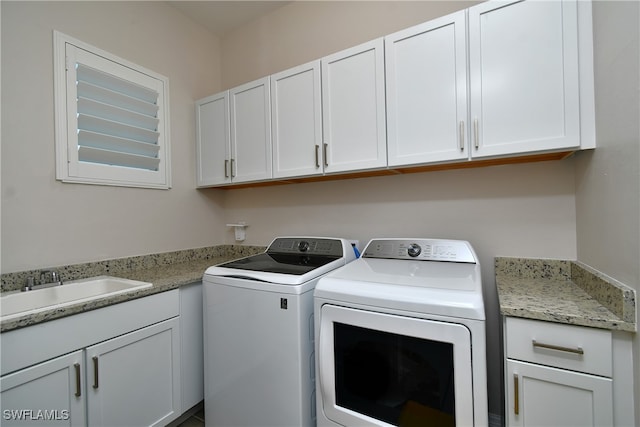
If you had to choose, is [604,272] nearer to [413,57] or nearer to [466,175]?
[466,175]

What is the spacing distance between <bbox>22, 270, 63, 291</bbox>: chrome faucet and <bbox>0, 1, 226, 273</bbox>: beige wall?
3.1 inches

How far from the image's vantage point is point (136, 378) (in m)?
1.40

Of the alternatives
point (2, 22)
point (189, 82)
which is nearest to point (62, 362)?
point (2, 22)

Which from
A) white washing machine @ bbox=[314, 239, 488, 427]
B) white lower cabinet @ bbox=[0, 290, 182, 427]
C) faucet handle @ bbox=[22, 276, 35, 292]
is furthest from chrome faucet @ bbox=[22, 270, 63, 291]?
white washing machine @ bbox=[314, 239, 488, 427]

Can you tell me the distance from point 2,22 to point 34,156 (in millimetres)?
660

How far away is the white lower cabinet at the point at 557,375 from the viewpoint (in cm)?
91

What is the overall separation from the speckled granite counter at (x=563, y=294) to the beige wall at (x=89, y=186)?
2.20 metres

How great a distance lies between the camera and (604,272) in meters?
1.08

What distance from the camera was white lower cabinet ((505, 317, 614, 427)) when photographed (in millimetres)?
914

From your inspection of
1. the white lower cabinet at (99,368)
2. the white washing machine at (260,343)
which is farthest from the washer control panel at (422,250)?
the white lower cabinet at (99,368)

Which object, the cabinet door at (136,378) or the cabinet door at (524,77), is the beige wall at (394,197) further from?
the cabinet door at (136,378)

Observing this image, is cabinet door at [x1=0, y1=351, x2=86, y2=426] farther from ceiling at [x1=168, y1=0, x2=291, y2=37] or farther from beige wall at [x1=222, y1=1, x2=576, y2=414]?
ceiling at [x1=168, y1=0, x2=291, y2=37]

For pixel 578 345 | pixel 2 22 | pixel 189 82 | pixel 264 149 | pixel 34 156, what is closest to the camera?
pixel 578 345

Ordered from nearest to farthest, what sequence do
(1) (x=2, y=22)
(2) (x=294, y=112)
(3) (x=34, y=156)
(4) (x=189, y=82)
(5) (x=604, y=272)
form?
(5) (x=604, y=272), (1) (x=2, y=22), (3) (x=34, y=156), (2) (x=294, y=112), (4) (x=189, y=82)
